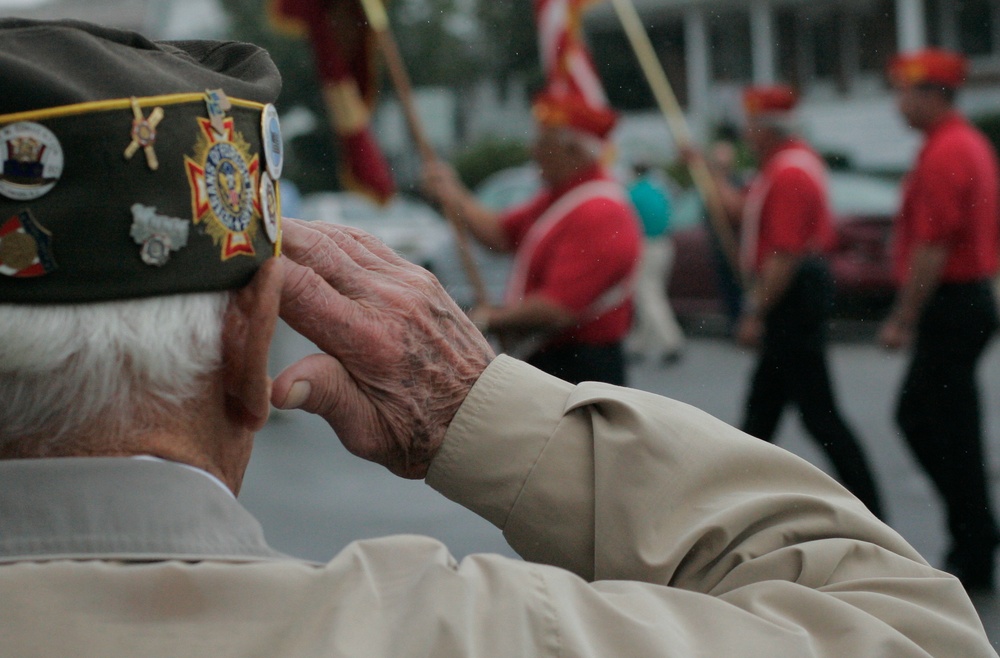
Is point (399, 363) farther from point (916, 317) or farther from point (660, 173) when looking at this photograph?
point (660, 173)

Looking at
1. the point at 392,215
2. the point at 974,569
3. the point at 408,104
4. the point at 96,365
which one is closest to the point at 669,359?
the point at 392,215

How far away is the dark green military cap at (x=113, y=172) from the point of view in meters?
0.94

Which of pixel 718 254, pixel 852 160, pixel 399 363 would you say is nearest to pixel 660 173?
pixel 852 160

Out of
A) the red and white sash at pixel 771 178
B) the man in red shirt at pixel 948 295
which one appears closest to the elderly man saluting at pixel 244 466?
the man in red shirt at pixel 948 295

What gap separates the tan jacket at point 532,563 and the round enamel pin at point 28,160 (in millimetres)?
213

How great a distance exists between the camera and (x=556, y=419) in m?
1.19

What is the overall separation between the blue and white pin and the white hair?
0.04 m

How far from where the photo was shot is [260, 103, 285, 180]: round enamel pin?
3.59 feet

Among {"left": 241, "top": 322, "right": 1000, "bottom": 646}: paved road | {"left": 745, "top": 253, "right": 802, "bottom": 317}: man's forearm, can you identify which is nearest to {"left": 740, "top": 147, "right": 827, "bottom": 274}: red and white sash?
{"left": 745, "top": 253, "right": 802, "bottom": 317}: man's forearm

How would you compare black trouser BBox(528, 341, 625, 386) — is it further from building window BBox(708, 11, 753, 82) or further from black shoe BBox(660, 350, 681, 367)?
building window BBox(708, 11, 753, 82)

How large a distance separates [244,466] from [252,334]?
164 millimetres

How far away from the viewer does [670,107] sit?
4.30 meters

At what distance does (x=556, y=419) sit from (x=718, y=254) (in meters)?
6.35

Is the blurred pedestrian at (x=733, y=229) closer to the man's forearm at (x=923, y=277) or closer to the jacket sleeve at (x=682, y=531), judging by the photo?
the man's forearm at (x=923, y=277)
